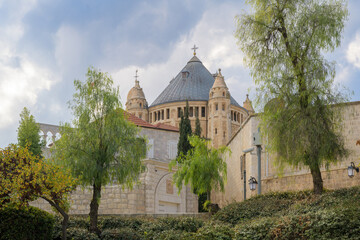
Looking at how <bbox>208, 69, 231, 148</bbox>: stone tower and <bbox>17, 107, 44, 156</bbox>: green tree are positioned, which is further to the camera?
<bbox>208, 69, 231, 148</bbox>: stone tower

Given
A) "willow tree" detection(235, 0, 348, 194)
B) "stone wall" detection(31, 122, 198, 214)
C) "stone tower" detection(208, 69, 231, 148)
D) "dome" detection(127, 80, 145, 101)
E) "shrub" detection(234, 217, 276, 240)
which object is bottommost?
"shrub" detection(234, 217, 276, 240)

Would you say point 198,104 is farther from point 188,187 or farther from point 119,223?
point 119,223

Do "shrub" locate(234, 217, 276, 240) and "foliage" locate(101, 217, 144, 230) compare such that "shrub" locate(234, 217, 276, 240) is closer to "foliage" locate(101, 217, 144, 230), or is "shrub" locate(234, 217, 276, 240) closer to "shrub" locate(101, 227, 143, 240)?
"shrub" locate(101, 227, 143, 240)

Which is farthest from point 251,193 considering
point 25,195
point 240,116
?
point 240,116

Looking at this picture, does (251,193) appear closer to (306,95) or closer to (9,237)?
(306,95)

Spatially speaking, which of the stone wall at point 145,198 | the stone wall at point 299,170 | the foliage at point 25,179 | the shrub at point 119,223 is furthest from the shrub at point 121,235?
the stone wall at point 145,198

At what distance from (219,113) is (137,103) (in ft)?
48.0

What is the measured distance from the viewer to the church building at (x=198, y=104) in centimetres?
7169

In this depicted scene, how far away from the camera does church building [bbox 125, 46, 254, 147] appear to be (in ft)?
235

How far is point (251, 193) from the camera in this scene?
26.9 meters

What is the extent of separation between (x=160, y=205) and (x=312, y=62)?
16.1m

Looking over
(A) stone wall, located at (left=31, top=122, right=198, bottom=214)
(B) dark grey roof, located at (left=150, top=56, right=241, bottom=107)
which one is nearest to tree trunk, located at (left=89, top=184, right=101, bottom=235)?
(A) stone wall, located at (left=31, top=122, right=198, bottom=214)

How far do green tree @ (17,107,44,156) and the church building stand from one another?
113ft

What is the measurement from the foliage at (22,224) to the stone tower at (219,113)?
2219 inches
